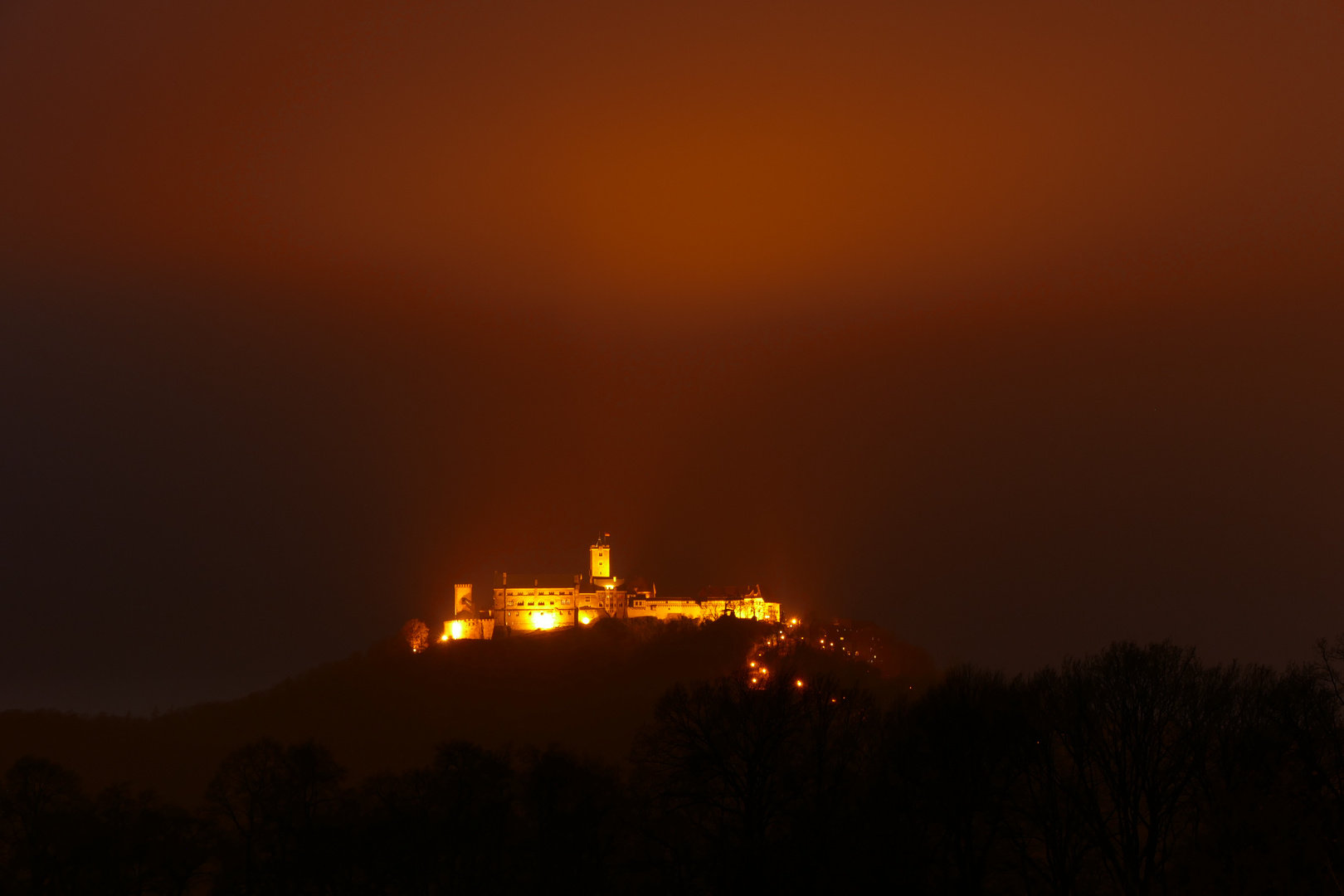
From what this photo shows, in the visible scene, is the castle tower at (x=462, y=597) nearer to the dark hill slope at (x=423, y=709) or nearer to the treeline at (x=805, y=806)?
the dark hill slope at (x=423, y=709)

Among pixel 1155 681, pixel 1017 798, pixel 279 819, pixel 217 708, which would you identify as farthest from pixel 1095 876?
pixel 217 708

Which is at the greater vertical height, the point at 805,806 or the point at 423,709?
the point at 805,806

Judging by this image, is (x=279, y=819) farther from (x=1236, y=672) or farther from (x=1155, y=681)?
(x=1236, y=672)

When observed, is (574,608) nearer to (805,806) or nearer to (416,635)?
(416,635)

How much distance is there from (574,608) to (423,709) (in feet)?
70.5

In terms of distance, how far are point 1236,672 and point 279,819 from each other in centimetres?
3277

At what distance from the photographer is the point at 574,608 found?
5123 inches

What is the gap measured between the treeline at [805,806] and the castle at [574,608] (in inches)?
3286

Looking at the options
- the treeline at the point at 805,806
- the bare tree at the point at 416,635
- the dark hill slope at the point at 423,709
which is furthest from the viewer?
the bare tree at the point at 416,635

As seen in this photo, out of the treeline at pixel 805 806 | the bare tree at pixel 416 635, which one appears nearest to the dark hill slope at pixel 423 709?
the bare tree at pixel 416 635

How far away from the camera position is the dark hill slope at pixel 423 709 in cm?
10238

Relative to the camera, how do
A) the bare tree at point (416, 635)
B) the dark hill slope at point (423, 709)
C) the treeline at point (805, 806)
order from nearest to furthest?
the treeline at point (805, 806)
the dark hill slope at point (423, 709)
the bare tree at point (416, 635)

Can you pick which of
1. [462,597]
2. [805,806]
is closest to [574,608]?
[462,597]

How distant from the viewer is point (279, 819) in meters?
42.3
